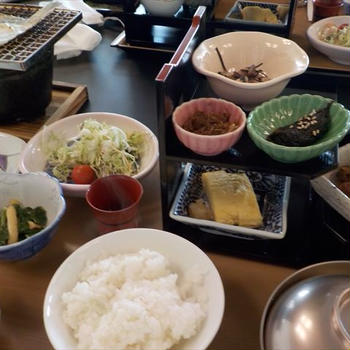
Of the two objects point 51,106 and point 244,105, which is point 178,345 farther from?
point 51,106

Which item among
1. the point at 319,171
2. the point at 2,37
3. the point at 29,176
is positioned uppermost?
the point at 2,37

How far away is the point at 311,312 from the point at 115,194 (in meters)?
0.49

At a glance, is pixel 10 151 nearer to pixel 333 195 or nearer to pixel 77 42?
pixel 77 42

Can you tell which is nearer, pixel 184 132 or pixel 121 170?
pixel 184 132

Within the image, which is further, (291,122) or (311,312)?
(291,122)

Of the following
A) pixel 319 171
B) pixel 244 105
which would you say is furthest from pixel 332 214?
pixel 244 105

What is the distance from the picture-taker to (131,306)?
0.73 metres

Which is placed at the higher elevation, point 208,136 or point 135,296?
point 208,136

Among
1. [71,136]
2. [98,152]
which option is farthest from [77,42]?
[98,152]

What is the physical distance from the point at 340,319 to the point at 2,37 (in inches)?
43.9

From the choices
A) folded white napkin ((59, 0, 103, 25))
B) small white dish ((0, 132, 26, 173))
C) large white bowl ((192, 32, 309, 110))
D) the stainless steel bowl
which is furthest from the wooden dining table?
folded white napkin ((59, 0, 103, 25))

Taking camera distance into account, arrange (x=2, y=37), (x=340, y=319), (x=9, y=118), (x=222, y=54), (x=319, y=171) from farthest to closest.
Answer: (x=9, y=118)
(x=2, y=37)
(x=222, y=54)
(x=319, y=171)
(x=340, y=319)

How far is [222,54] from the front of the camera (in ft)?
3.40

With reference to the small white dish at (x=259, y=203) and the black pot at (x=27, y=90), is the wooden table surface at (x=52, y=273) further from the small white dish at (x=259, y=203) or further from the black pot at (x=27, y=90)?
the black pot at (x=27, y=90)
